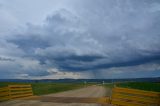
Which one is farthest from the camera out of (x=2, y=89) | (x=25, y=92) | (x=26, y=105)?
(x=25, y=92)

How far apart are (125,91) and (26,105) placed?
5.60 meters

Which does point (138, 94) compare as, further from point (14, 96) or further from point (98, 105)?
point (14, 96)

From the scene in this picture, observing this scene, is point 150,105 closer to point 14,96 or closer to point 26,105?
point 26,105

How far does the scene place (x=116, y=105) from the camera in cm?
1795

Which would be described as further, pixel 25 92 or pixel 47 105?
pixel 25 92

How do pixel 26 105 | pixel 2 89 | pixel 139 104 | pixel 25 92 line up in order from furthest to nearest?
pixel 25 92, pixel 2 89, pixel 139 104, pixel 26 105

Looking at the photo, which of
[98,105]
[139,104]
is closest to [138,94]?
[139,104]

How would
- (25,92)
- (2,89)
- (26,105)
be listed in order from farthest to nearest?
1. (25,92)
2. (2,89)
3. (26,105)

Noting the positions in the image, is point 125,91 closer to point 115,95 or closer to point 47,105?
point 115,95

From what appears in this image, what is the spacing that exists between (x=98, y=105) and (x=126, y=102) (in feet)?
6.12

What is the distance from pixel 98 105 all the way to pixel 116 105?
1610 mm

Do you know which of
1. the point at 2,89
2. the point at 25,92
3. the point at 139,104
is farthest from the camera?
the point at 25,92

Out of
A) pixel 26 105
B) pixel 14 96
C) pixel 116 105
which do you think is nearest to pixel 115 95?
pixel 116 105

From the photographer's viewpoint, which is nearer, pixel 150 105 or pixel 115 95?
pixel 150 105
